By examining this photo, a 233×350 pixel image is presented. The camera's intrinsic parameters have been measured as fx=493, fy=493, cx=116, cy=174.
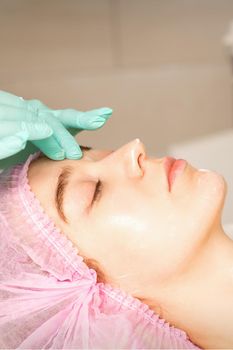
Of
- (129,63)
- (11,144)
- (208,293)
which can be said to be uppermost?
(11,144)

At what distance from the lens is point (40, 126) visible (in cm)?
108

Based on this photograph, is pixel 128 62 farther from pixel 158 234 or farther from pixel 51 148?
pixel 158 234

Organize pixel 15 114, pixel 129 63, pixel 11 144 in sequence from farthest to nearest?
1. pixel 129 63
2. pixel 15 114
3. pixel 11 144

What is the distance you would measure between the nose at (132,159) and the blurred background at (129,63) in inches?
47.3

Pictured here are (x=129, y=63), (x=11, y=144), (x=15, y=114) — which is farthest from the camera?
(x=129, y=63)

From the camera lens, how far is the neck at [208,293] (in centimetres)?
112

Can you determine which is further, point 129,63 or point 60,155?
point 129,63

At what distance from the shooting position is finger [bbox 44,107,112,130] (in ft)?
4.02

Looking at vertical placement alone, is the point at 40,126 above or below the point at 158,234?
above

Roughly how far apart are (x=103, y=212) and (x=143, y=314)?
25 cm

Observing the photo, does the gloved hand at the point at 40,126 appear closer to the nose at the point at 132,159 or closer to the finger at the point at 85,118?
the finger at the point at 85,118

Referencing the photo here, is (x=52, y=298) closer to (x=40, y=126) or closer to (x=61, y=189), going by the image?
(x=61, y=189)

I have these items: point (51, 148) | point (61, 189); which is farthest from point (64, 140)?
point (61, 189)

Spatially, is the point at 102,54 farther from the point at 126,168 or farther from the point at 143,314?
the point at 143,314
